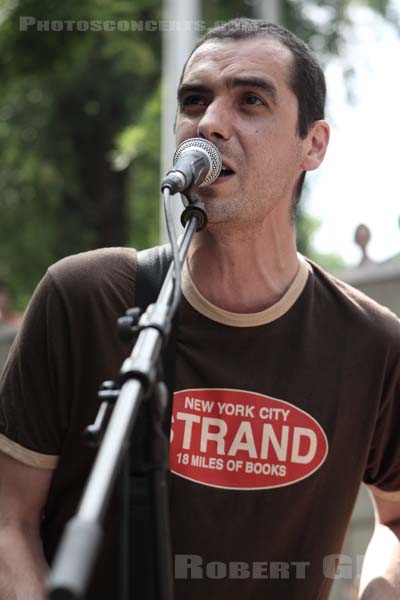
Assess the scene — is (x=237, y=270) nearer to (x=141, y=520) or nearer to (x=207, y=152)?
(x=207, y=152)

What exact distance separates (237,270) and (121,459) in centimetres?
142

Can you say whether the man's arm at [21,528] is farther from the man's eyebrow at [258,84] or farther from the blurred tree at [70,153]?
the blurred tree at [70,153]

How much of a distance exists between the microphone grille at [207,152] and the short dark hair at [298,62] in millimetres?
720

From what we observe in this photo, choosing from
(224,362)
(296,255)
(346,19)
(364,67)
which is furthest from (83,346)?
(346,19)

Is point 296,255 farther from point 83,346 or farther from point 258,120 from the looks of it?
point 83,346

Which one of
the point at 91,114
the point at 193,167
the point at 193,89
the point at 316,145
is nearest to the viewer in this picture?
the point at 193,167

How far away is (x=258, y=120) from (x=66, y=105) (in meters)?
10.8

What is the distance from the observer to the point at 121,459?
1.72 m

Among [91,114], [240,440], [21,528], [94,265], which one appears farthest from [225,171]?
[91,114]

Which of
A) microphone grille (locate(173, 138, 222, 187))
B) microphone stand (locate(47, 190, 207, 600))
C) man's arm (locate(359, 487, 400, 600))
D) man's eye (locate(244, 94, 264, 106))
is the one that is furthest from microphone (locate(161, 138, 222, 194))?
man's arm (locate(359, 487, 400, 600))

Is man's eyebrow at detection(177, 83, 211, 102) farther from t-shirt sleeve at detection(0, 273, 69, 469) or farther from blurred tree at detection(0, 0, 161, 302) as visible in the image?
blurred tree at detection(0, 0, 161, 302)

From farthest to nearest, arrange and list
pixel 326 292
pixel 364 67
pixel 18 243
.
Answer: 1. pixel 18 243
2. pixel 364 67
3. pixel 326 292

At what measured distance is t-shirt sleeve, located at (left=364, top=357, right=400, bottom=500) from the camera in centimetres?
306

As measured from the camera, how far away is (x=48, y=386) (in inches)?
113
